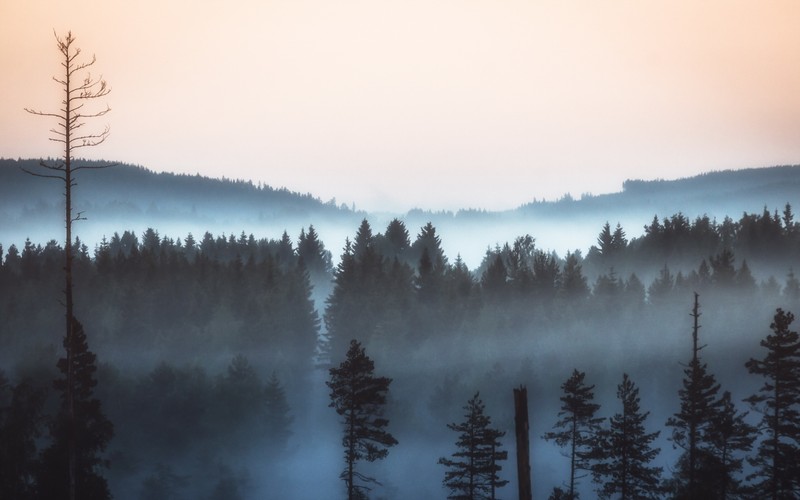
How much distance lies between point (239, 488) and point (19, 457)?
35.1 metres

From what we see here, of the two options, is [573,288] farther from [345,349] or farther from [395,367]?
[345,349]

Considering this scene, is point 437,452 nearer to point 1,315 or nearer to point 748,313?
point 748,313

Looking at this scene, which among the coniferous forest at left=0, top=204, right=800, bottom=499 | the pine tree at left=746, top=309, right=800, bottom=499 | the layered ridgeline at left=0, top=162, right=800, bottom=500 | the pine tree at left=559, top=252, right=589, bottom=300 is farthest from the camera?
the pine tree at left=559, top=252, right=589, bottom=300

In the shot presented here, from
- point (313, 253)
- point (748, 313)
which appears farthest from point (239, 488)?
point (313, 253)

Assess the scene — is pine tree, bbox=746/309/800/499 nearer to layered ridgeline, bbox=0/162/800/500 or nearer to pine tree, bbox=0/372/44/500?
layered ridgeline, bbox=0/162/800/500

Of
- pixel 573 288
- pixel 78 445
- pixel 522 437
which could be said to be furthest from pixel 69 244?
pixel 573 288

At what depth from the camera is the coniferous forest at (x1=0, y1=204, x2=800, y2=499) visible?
5438cm

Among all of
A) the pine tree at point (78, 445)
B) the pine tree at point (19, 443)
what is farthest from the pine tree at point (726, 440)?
the pine tree at point (19, 443)

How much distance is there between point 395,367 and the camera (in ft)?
281

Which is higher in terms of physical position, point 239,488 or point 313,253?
point 313,253

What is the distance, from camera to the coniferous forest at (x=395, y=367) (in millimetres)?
54375

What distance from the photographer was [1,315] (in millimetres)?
97750

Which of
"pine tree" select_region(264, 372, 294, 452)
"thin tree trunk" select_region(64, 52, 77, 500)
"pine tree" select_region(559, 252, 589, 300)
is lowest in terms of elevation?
"pine tree" select_region(264, 372, 294, 452)

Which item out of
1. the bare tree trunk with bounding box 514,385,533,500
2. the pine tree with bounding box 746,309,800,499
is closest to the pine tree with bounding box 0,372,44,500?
the bare tree trunk with bounding box 514,385,533,500
